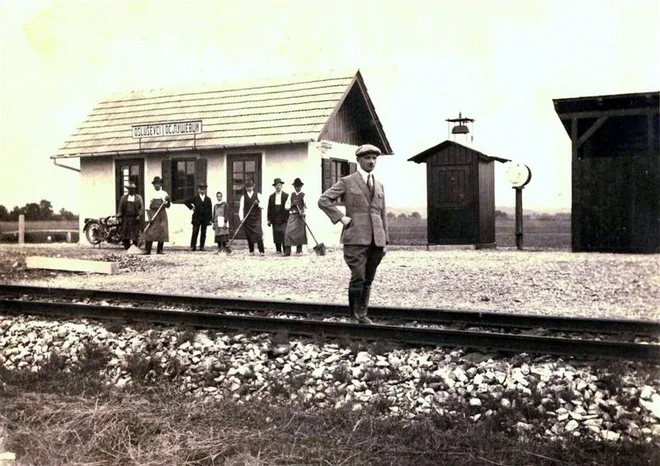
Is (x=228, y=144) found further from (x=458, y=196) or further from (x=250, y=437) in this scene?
(x=250, y=437)

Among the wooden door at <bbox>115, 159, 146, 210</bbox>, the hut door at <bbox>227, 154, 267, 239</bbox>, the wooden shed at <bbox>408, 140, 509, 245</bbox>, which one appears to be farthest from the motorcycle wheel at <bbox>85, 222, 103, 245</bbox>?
the wooden shed at <bbox>408, 140, 509, 245</bbox>

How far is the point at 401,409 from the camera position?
351 centimetres

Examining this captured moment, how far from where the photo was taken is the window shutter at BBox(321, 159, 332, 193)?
28.6 feet

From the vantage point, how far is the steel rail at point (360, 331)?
161 inches

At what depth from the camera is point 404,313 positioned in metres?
5.48

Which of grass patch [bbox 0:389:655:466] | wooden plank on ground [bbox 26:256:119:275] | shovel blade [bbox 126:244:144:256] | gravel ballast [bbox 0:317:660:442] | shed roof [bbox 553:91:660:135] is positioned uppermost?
shed roof [bbox 553:91:660:135]

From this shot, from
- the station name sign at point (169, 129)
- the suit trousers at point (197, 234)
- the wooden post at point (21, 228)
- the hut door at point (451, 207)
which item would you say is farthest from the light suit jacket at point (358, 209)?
the hut door at point (451, 207)

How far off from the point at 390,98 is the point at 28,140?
3.41m

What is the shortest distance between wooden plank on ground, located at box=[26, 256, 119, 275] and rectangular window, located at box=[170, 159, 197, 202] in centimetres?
181

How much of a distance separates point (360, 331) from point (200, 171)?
462cm

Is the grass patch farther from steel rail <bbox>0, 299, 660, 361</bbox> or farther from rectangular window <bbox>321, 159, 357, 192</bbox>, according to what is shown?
rectangular window <bbox>321, 159, 357, 192</bbox>

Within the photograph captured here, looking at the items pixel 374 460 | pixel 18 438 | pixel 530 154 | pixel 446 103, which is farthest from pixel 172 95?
pixel 374 460

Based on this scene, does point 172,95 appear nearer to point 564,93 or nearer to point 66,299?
point 66,299

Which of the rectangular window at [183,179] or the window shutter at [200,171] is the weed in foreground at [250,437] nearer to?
the window shutter at [200,171]
